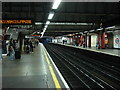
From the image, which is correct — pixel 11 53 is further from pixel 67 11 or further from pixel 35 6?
pixel 67 11

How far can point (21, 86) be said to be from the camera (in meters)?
6.13

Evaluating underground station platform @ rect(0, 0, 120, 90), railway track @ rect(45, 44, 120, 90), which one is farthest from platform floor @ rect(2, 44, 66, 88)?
railway track @ rect(45, 44, 120, 90)

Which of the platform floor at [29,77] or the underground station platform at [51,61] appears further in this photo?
the underground station platform at [51,61]

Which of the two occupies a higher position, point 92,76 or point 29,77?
point 29,77

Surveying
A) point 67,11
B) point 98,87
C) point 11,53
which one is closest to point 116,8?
point 67,11

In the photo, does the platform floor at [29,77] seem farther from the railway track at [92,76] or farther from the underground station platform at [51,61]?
the railway track at [92,76]

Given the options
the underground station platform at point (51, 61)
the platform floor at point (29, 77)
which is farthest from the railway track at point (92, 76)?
the platform floor at point (29, 77)

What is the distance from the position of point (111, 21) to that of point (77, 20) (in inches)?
164

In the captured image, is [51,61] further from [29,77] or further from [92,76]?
[29,77]

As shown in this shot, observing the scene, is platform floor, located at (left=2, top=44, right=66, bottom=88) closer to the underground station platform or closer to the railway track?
the underground station platform

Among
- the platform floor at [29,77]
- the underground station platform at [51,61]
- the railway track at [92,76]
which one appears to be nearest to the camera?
the platform floor at [29,77]

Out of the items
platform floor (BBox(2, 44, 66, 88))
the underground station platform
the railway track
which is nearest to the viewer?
platform floor (BBox(2, 44, 66, 88))

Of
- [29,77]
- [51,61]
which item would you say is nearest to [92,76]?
[51,61]

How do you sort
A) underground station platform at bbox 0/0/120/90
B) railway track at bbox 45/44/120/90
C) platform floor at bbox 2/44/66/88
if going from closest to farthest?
1. platform floor at bbox 2/44/66/88
2. underground station platform at bbox 0/0/120/90
3. railway track at bbox 45/44/120/90
